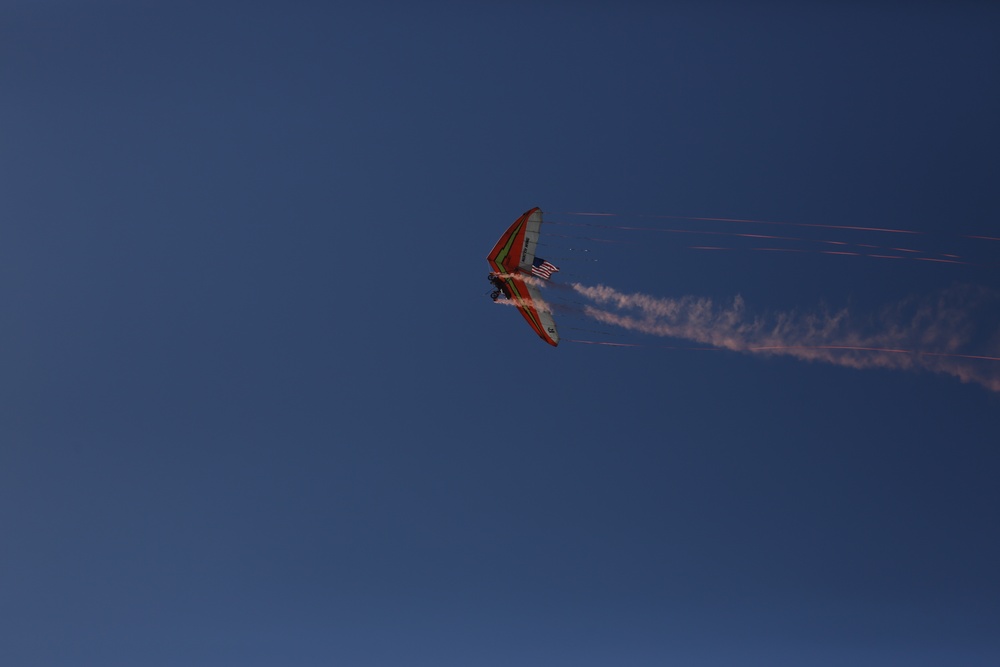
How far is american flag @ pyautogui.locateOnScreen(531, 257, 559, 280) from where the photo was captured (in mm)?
29516

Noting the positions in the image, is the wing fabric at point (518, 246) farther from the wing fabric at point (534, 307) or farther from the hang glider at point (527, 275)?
the wing fabric at point (534, 307)

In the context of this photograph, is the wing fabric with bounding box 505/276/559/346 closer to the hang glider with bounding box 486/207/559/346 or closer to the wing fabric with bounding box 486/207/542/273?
the hang glider with bounding box 486/207/559/346

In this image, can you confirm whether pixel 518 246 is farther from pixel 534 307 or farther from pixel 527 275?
pixel 534 307

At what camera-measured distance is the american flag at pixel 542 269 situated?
29.5 meters

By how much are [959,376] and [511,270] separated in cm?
1964

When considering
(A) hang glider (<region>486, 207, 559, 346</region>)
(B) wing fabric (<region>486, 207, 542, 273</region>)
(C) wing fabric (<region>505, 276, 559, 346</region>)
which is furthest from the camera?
(C) wing fabric (<region>505, 276, 559, 346</region>)

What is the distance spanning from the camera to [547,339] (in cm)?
2944

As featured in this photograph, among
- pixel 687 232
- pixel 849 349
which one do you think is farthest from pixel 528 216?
pixel 849 349

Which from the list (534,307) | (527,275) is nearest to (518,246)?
(527,275)

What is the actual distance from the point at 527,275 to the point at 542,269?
677 mm

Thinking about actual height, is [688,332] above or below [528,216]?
below

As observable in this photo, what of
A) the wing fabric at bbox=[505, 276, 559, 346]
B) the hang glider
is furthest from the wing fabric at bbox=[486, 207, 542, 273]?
the wing fabric at bbox=[505, 276, 559, 346]

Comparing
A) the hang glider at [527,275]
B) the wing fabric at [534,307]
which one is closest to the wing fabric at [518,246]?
the hang glider at [527,275]

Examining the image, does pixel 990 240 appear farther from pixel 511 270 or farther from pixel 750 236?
pixel 511 270
